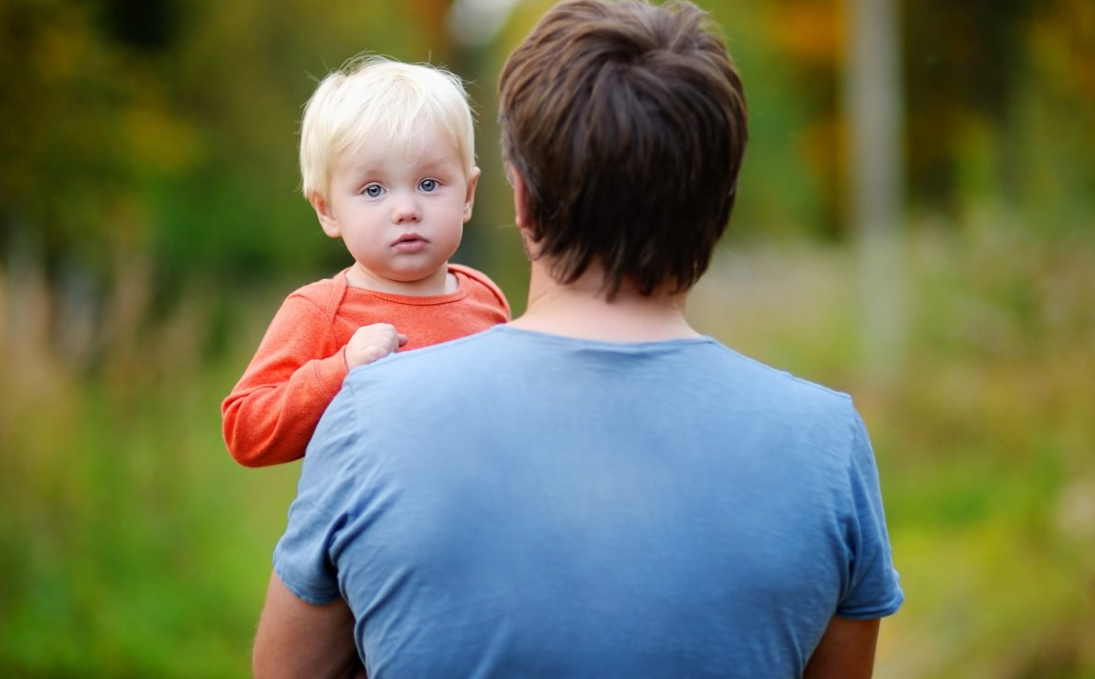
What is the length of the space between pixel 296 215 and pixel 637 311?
11.4 m

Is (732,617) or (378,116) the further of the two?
(378,116)

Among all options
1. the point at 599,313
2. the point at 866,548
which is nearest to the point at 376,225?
the point at 599,313

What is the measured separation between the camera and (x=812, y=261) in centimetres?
1262

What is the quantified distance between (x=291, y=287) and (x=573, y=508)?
1082cm

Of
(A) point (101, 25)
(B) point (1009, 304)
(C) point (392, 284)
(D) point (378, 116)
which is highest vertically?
(D) point (378, 116)

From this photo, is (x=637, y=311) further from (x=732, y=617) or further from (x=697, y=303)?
(x=697, y=303)

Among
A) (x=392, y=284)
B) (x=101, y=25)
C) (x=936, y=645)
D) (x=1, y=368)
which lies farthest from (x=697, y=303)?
(x=392, y=284)

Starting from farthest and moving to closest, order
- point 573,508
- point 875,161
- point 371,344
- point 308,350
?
point 875,161 → point 308,350 → point 371,344 → point 573,508

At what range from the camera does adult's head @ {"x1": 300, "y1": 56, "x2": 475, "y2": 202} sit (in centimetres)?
208

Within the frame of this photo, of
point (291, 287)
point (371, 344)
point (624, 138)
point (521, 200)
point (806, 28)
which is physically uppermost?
point (624, 138)

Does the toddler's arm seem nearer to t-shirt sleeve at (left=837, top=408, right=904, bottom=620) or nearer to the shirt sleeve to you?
the shirt sleeve

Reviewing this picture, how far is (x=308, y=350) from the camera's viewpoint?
2.03 metres

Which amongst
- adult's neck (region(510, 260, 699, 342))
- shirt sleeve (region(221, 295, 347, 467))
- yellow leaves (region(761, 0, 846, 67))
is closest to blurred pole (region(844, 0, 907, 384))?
yellow leaves (region(761, 0, 846, 67))

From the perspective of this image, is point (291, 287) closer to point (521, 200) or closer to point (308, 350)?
point (308, 350)
